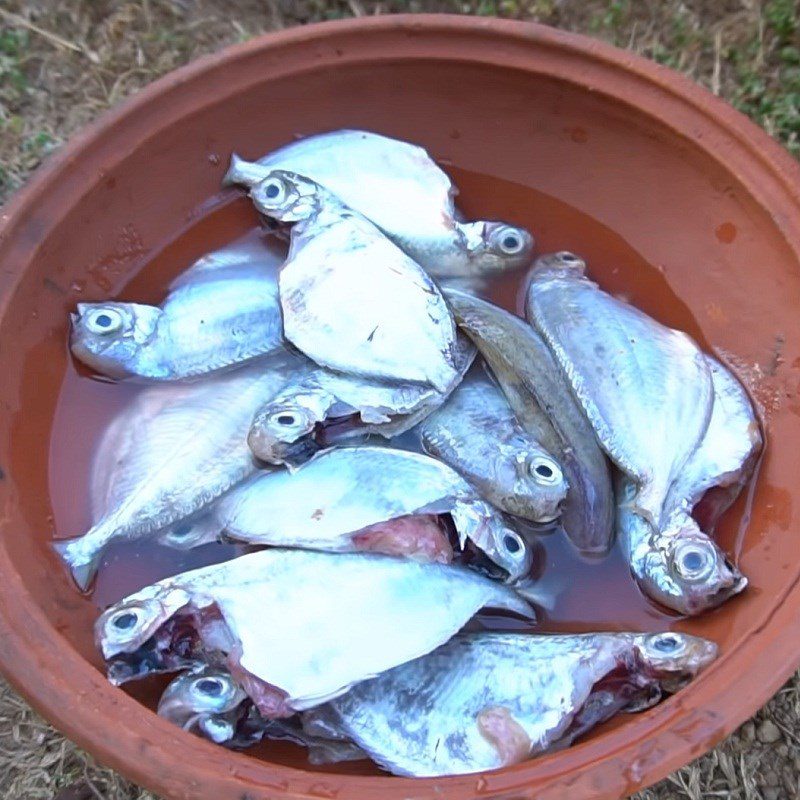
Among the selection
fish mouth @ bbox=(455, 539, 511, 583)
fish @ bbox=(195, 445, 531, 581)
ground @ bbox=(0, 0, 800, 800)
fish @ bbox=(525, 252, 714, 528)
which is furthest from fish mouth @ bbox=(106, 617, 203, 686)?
ground @ bbox=(0, 0, 800, 800)

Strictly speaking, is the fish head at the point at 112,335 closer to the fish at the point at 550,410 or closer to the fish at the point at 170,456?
the fish at the point at 170,456

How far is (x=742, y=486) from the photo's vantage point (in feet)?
6.32

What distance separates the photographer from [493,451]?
1.93m

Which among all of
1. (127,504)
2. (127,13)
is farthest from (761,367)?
(127,13)

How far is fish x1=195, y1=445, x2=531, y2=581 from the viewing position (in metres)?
1.78

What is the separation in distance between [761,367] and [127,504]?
1401 mm

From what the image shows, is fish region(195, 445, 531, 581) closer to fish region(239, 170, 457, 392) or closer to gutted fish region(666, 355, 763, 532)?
fish region(239, 170, 457, 392)

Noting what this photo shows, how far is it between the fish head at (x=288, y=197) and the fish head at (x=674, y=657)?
4.03ft

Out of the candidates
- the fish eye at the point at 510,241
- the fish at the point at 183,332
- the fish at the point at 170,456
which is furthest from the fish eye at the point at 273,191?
the fish eye at the point at 510,241

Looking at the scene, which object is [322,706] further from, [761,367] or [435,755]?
[761,367]

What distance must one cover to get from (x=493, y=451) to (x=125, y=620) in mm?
797

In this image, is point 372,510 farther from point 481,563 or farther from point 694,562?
point 694,562

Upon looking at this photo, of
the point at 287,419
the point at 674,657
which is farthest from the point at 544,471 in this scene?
the point at 287,419

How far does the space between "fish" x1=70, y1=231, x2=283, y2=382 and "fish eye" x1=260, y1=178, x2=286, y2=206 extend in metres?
0.20
